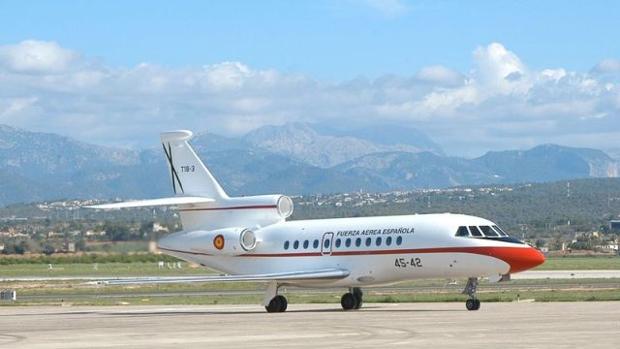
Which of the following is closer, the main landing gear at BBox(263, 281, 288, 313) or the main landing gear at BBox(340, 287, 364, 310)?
the main landing gear at BBox(263, 281, 288, 313)

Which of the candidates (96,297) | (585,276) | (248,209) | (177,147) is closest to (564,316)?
(248,209)

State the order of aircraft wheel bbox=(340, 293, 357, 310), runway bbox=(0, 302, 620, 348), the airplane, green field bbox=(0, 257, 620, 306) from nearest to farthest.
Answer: runway bbox=(0, 302, 620, 348), the airplane, aircraft wheel bbox=(340, 293, 357, 310), green field bbox=(0, 257, 620, 306)

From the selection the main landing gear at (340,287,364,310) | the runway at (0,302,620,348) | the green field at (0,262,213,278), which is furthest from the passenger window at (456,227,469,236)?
the green field at (0,262,213,278)

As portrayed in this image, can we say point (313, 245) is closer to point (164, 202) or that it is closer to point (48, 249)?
point (164, 202)

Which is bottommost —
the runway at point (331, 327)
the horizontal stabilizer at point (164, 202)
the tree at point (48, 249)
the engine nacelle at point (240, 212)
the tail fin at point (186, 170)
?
the runway at point (331, 327)

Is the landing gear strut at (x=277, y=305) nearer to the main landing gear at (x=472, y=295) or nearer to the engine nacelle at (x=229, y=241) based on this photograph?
the engine nacelle at (x=229, y=241)

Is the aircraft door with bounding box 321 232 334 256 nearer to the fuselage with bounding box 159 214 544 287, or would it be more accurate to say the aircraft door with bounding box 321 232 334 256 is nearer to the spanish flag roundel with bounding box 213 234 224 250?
the fuselage with bounding box 159 214 544 287

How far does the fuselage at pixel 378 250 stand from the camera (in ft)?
153

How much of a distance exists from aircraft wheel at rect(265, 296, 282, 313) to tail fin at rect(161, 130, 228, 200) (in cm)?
613

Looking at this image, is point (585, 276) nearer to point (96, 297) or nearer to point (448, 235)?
point (96, 297)

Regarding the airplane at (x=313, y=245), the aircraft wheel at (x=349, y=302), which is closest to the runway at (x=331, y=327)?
the aircraft wheel at (x=349, y=302)

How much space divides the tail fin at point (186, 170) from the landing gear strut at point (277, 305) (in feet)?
20.2

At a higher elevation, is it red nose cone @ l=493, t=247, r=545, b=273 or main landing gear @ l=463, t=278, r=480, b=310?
red nose cone @ l=493, t=247, r=545, b=273

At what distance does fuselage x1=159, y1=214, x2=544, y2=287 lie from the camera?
46.6 metres
